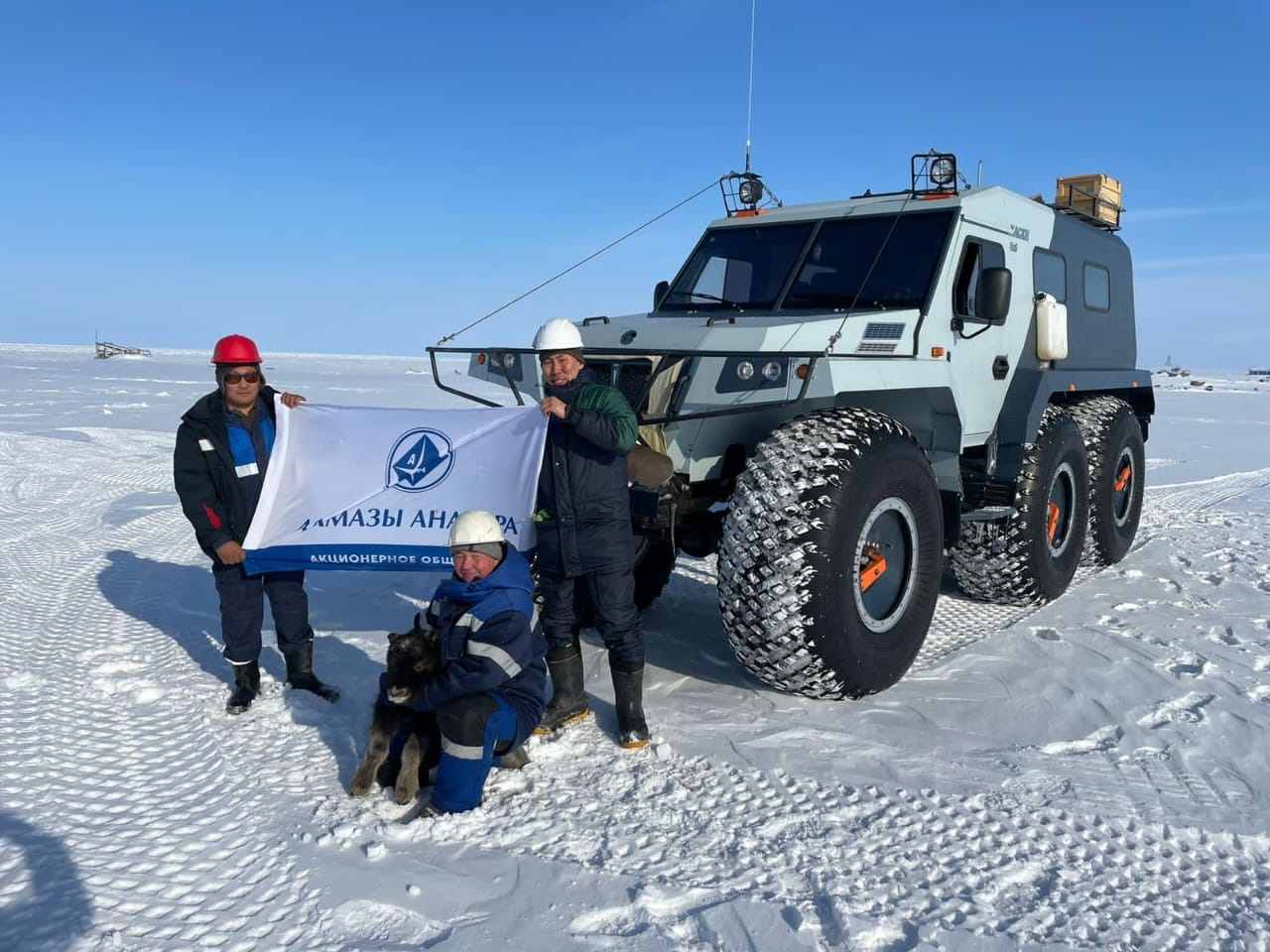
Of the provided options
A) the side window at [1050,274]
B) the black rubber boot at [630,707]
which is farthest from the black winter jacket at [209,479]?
the side window at [1050,274]

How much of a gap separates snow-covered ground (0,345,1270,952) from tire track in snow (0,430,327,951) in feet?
0.05

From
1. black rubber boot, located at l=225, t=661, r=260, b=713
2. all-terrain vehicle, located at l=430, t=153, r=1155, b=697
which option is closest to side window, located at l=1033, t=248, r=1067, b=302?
all-terrain vehicle, located at l=430, t=153, r=1155, b=697

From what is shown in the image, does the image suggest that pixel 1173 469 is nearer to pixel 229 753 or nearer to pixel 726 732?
pixel 726 732

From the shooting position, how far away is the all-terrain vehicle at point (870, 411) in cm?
420

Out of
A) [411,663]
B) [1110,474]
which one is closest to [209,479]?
[411,663]

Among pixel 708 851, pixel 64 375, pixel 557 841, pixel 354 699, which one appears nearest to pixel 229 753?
pixel 354 699

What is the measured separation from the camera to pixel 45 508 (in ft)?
30.3

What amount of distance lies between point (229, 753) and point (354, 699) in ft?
2.40

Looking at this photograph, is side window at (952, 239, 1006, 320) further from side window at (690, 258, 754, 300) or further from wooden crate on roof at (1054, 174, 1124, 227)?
wooden crate on roof at (1054, 174, 1124, 227)

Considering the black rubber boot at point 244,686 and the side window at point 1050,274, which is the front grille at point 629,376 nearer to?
the black rubber boot at point 244,686

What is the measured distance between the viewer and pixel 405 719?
358 centimetres

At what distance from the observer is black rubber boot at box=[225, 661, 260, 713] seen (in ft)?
14.5

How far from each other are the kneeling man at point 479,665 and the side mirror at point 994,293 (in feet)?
10.6

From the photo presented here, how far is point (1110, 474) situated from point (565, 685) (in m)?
5.05
